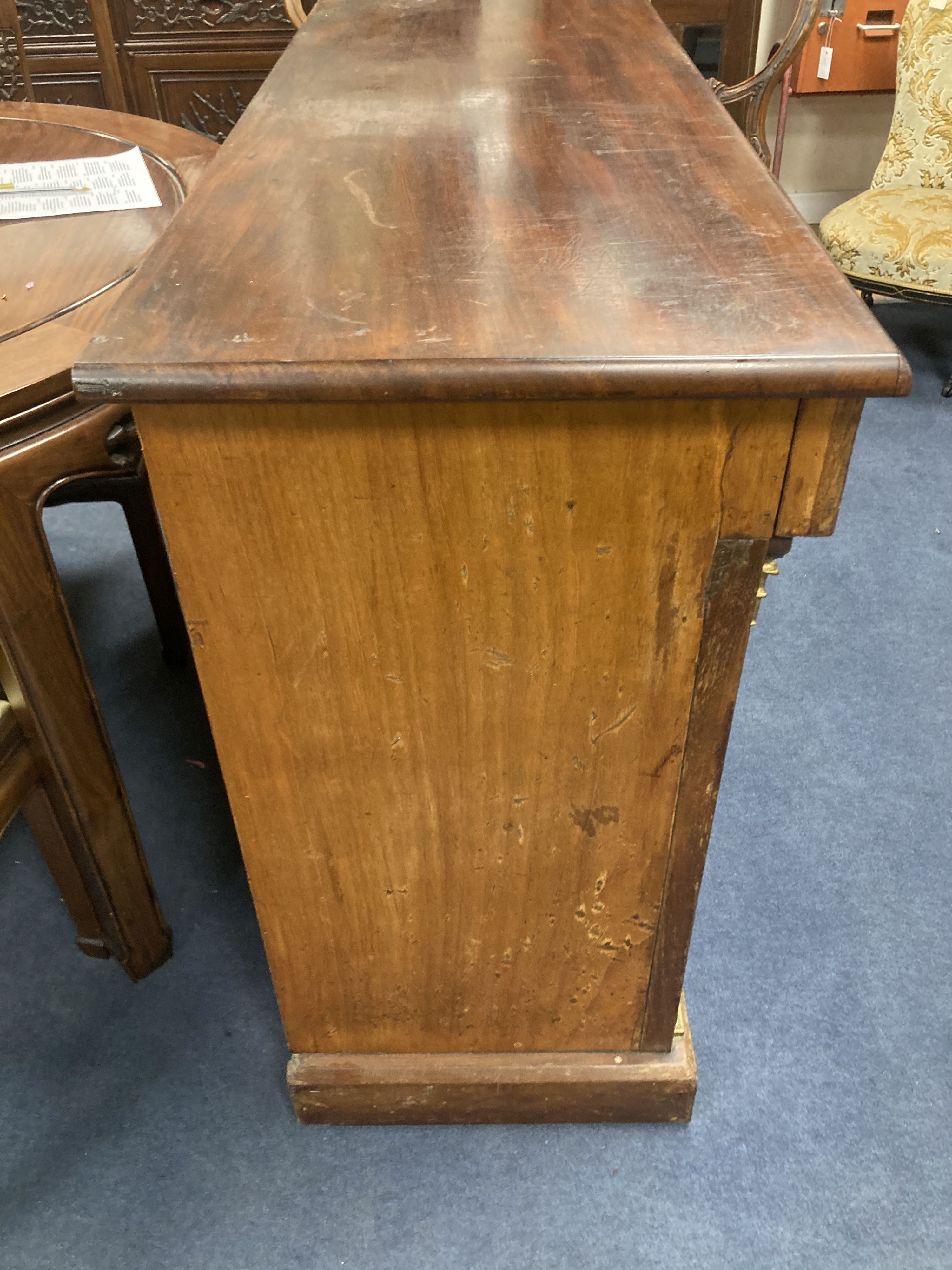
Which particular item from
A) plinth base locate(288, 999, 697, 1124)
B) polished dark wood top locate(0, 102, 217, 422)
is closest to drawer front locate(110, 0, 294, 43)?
polished dark wood top locate(0, 102, 217, 422)

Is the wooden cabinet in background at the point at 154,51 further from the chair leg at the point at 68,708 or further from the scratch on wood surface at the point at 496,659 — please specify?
the scratch on wood surface at the point at 496,659

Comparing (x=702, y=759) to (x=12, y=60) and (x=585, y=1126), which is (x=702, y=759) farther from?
(x=12, y=60)

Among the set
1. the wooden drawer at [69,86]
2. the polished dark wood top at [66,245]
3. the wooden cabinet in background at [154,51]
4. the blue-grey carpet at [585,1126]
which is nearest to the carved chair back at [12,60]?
the polished dark wood top at [66,245]

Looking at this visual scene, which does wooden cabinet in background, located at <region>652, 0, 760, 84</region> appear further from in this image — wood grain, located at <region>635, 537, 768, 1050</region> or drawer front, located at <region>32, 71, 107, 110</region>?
wood grain, located at <region>635, 537, 768, 1050</region>

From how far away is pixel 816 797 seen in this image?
1.51 m

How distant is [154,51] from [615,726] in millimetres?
2617

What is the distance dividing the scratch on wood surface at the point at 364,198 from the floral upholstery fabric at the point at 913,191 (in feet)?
5.97

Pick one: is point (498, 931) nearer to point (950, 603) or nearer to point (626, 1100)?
point (626, 1100)

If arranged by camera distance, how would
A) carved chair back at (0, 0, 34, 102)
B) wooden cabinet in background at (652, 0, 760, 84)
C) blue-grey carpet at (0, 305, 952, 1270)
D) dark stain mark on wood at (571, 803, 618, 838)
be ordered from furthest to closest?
wooden cabinet in background at (652, 0, 760, 84)
carved chair back at (0, 0, 34, 102)
blue-grey carpet at (0, 305, 952, 1270)
dark stain mark on wood at (571, 803, 618, 838)

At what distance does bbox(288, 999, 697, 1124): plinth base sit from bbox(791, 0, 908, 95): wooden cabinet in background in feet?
9.13

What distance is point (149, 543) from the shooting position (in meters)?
1.59

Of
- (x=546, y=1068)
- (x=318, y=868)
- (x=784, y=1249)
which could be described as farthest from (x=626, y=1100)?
(x=318, y=868)

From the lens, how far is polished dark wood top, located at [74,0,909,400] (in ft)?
2.06

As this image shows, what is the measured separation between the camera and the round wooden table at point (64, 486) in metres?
0.90
